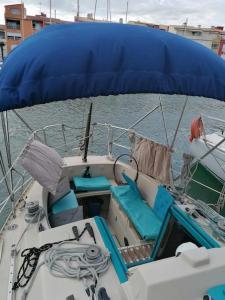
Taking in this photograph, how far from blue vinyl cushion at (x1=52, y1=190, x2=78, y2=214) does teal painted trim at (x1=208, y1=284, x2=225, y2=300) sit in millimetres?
2266

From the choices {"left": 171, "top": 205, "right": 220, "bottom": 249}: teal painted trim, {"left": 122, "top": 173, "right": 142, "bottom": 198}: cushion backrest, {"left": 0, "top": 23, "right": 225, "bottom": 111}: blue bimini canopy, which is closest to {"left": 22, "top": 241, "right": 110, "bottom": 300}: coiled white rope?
{"left": 171, "top": 205, "right": 220, "bottom": 249}: teal painted trim

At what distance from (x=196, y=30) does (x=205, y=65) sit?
4317cm

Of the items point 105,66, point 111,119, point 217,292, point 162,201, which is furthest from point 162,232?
point 111,119

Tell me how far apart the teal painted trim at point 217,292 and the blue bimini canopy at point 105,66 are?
1.51 m

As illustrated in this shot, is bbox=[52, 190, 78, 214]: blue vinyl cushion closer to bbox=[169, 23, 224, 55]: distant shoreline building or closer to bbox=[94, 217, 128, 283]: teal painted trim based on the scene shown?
bbox=[94, 217, 128, 283]: teal painted trim

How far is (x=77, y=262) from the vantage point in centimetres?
217

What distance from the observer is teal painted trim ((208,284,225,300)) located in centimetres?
118

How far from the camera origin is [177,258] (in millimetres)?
1392

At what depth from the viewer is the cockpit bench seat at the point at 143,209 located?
2.90 metres

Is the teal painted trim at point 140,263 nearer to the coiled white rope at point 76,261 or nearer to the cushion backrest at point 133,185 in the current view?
the coiled white rope at point 76,261

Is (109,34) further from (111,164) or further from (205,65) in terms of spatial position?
(111,164)

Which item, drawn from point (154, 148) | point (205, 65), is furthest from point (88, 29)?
point (154, 148)

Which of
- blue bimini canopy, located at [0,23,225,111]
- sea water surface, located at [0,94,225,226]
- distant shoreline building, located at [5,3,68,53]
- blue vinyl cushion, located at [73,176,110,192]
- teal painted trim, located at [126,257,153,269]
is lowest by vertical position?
sea water surface, located at [0,94,225,226]

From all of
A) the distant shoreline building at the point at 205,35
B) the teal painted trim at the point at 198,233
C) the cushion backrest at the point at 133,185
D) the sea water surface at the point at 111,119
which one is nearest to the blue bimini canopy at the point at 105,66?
the teal painted trim at the point at 198,233
